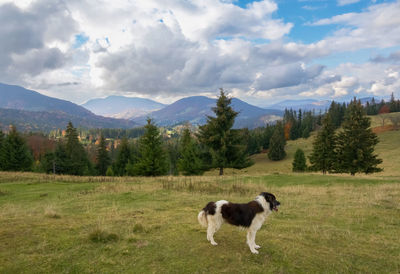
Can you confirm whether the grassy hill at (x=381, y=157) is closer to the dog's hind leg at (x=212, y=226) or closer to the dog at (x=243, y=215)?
the dog at (x=243, y=215)

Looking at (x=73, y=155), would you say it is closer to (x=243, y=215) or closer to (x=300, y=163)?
(x=300, y=163)

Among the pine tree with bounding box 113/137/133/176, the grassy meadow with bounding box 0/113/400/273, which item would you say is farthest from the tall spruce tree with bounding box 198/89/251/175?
the pine tree with bounding box 113/137/133/176

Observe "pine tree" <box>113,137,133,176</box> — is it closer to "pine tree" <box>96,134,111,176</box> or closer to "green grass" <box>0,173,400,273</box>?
"pine tree" <box>96,134,111,176</box>

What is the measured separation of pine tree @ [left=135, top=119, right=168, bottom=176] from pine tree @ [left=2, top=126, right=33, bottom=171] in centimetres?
2906

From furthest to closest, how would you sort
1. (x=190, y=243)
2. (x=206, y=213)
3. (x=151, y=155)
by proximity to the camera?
(x=151, y=155) < (x=190, y=243) < (x=206, y=213)

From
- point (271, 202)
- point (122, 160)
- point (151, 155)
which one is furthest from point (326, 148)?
point (122, 160)

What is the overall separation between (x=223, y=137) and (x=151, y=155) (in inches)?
478

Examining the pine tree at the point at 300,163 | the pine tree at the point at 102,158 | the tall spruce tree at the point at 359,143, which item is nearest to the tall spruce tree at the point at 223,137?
the tall spruce tree at the point at 359,143

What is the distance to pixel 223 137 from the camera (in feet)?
117

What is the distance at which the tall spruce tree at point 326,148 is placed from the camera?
46281mm

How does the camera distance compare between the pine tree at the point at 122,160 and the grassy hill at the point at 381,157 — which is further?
the pine tree at the point at 122,160

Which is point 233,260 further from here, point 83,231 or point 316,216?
point 316,216

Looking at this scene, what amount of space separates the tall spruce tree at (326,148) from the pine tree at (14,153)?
6235 cm

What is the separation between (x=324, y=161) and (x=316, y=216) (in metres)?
41.8
